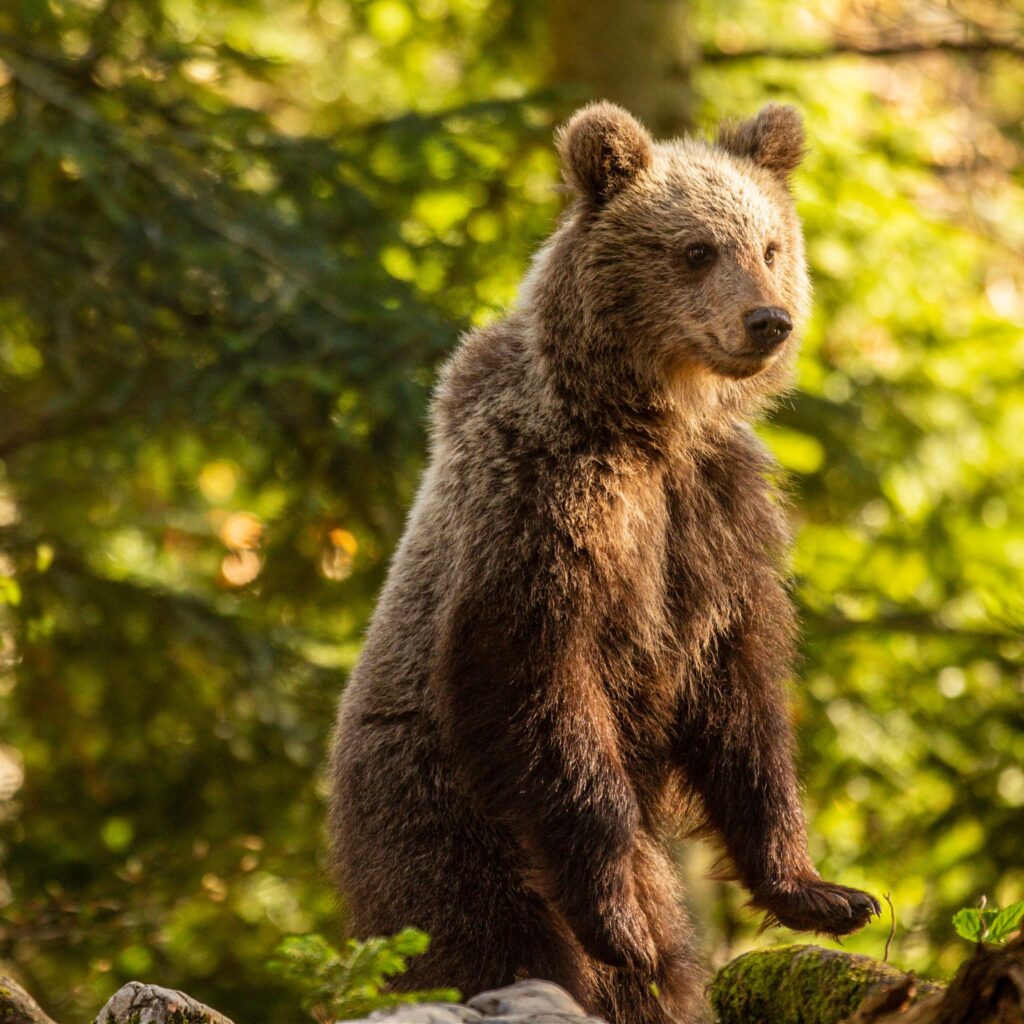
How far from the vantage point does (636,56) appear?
9.94 metres

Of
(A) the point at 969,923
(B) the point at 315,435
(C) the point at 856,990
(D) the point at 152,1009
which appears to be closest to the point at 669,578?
(C) the point at 856,990

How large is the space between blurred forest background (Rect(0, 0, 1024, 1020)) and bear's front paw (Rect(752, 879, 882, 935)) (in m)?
2.19

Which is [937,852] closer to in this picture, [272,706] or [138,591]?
[272,706]

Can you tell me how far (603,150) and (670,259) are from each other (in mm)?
479

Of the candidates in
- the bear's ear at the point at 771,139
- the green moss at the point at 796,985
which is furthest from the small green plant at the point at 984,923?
the bear's ear at the point at 771,139

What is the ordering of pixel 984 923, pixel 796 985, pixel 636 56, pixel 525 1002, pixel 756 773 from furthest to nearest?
pixel 636 56
pixel 756 773
pixel 796 985
pixel 525 1002
pixel 984 923

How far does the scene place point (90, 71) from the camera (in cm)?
806

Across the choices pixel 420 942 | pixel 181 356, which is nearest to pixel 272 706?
pixel 181 356

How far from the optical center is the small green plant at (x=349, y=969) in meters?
3.22

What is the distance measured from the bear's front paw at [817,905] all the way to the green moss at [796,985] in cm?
12

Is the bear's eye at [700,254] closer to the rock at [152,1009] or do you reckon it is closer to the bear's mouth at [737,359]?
the bear's mouth at [737,359]

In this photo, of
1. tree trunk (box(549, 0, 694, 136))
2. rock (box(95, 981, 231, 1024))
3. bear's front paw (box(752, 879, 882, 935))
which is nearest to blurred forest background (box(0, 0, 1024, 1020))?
tree trunk (box(549, 0, 694, 136))

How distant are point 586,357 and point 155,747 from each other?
16.6 ft

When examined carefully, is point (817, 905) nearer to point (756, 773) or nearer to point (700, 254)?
point (756, 773)
